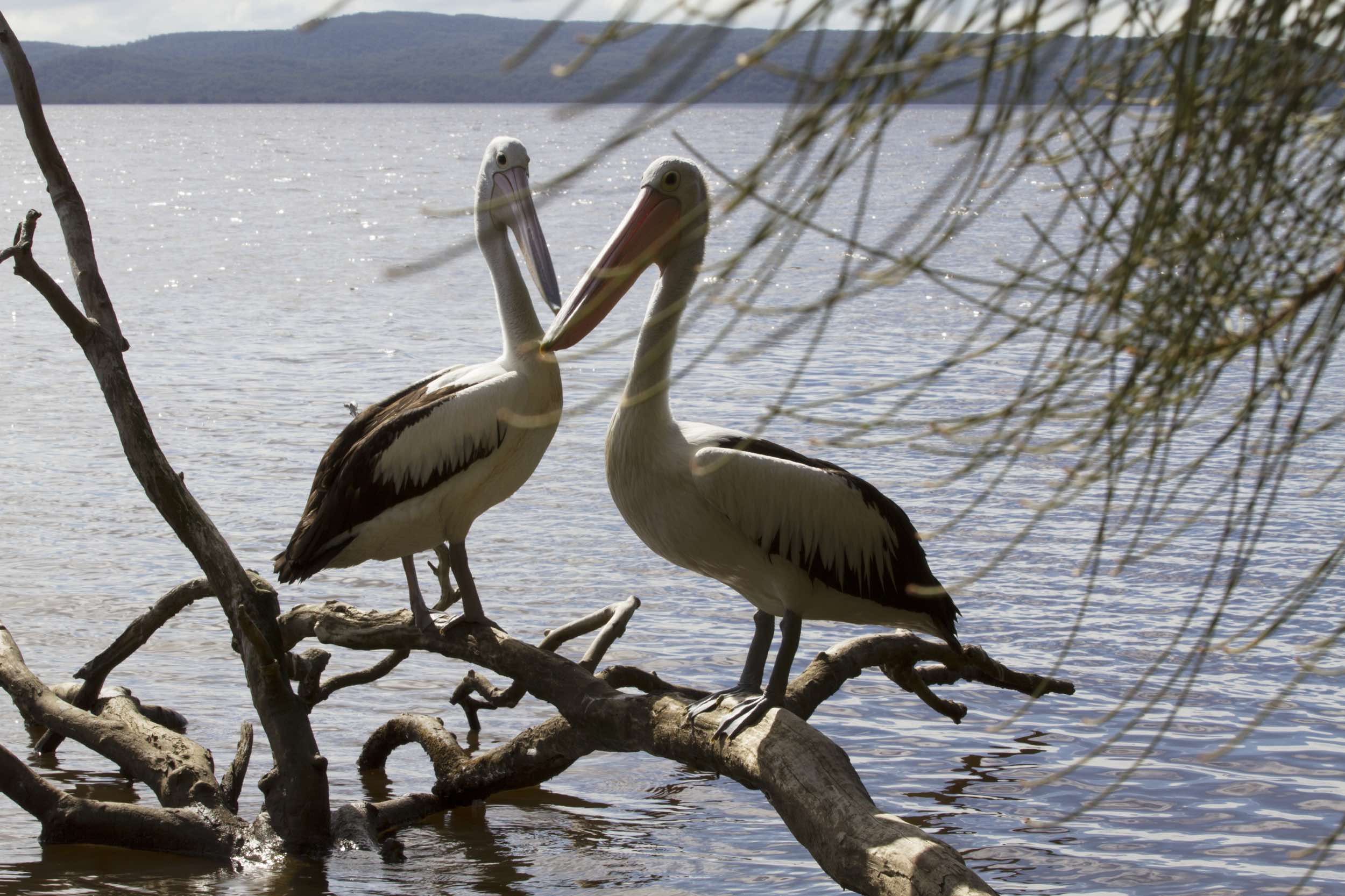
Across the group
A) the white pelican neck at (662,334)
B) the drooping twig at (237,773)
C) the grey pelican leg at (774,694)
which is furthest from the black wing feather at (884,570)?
the drooping twig at (237,773)

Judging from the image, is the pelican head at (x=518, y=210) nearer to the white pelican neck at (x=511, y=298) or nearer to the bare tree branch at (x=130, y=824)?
the white pelican neck at (x=511, y=298)

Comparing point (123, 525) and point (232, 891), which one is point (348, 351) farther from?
point (232, 891)

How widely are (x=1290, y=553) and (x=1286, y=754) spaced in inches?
91.7

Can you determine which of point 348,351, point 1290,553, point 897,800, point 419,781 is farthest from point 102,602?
point 348,351

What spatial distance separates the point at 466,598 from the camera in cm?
421

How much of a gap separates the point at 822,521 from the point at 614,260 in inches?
33.1

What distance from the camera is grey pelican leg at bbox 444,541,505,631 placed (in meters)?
4.18

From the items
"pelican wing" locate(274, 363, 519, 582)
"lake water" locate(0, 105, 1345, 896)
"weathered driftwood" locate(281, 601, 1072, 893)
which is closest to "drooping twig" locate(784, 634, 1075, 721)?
"weathered driftwood" locate(281, 601, 1072, 893)

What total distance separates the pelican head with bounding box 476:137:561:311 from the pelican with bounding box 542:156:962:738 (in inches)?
25.3

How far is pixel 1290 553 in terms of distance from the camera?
7.30 m

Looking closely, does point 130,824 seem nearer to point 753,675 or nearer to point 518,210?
point 753,675

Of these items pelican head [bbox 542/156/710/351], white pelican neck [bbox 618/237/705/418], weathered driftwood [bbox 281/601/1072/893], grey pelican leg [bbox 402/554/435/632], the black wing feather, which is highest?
pelican head [bbox 542/156/710/351]

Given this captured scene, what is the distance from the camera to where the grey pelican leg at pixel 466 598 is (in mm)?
4180

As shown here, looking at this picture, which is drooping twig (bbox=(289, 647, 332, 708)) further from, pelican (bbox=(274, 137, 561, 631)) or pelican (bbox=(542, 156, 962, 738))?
pelican (bbox=(542, 156, 962, 738))
